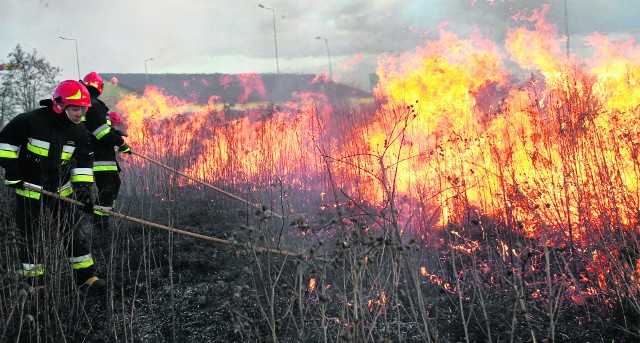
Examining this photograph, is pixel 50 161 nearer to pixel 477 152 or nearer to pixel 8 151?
pixel 8 151

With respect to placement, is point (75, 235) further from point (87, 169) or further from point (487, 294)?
point (487, 294)

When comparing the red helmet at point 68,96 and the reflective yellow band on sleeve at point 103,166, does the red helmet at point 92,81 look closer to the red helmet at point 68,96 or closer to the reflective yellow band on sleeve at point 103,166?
the reflective yellow band on sleeve at point 103,166

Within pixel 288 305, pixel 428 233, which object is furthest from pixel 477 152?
pixel 288 305

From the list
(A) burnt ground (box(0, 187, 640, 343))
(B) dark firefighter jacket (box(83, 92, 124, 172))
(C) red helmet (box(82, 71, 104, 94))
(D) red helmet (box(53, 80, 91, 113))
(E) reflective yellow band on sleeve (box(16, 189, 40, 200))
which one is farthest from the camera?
(C) red helmet (box(82, 71, 104, 94))

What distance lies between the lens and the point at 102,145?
6.23 m

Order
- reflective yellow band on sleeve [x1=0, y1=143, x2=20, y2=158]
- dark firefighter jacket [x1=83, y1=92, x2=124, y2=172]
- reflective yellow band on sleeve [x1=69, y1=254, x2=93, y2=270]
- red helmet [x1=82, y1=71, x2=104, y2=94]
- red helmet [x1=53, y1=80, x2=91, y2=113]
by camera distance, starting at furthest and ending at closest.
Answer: red helmet [x1=82, y1=71, x2=104, y2=94] → dark firefighter jacket [x1=83, y1=92, x2=124, y2=172] → reflective yellow band on sleeve [x1=69, y1=254, x2=93, y2=270] → red helmet [x1=53, y1=80, x2=91, y2=113] → reflective yellow band on sleeve [x1=0, y1=143, x2=20, y2=158]

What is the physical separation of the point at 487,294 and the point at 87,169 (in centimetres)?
340

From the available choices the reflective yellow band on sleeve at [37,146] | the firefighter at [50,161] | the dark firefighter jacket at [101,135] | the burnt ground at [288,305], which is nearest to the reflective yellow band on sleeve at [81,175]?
the firefighter at [50,161]

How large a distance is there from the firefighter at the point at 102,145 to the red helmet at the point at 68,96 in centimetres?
171

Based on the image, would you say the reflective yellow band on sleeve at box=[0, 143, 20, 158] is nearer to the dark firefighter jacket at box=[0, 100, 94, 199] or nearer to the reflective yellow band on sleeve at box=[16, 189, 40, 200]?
the dark firefighter jacket at box=[0, 100, 94, 199]

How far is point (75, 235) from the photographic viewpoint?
14.1ft

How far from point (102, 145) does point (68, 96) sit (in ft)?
6.83

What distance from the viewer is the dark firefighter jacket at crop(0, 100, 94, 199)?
4070 mm

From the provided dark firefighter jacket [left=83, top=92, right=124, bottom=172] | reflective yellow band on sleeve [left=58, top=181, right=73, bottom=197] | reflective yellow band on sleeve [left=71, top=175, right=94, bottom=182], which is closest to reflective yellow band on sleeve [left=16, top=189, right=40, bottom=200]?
reflective yellow band on sleeve [left=58, top=181, right=73, bottom=197]
